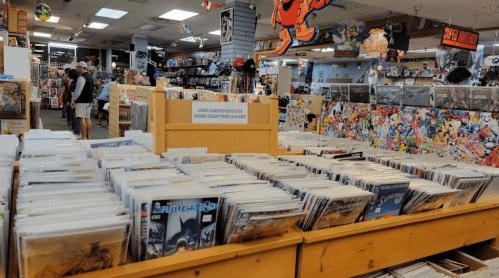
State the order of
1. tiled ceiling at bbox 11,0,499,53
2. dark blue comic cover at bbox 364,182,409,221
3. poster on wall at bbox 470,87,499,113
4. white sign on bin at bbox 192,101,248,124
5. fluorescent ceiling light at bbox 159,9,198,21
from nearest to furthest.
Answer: dark blue comic cover at bbox 364,182,409,221
white sign on bin at bbox 192,101,248,124
poster on wall at bbox 470,87,499,113
tiled ceiling at bbox 11,0,499,53
fluorescent ceiling light at bbox 159,9,198,21

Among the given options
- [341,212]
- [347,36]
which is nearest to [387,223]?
[341,212]

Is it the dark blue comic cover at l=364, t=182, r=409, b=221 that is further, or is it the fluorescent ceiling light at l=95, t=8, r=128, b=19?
the fluorescent ceiling light at l=95, t=8, r=128, b=19

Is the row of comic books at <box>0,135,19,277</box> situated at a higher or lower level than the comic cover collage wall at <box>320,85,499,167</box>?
lower

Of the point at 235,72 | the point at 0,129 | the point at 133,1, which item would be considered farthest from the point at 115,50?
the point at 0,129

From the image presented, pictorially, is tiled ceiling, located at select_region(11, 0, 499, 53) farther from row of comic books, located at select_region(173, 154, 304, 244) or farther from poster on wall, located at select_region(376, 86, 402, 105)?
row of comic books, located at select_region(173, 154, 304, 244)

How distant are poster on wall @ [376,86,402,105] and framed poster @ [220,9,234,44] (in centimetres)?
510

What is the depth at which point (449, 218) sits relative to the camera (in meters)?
1.73

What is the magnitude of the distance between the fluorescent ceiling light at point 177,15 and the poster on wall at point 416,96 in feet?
26.1

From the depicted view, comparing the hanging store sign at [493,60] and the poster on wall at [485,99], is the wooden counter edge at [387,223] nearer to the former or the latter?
the poster on wall at [485,99]

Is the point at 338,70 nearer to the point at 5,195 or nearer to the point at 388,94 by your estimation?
the point at 388,94

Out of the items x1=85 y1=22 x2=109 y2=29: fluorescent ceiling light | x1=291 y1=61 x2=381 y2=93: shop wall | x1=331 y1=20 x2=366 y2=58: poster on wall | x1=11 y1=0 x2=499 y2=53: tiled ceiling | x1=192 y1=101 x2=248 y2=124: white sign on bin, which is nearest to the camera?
x1=192 y1=101 x2=248 y2=124: white sign on bin

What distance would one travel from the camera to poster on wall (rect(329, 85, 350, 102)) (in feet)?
13.9

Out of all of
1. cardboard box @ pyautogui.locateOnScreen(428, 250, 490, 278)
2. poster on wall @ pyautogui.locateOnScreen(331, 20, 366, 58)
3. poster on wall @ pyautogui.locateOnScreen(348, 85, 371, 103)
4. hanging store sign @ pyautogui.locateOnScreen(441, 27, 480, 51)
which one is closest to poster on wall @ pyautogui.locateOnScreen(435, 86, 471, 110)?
poster on wall @ pyautogui.locateOnScreen(348, 85, 371, 103)

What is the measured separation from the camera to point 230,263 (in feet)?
3.93
